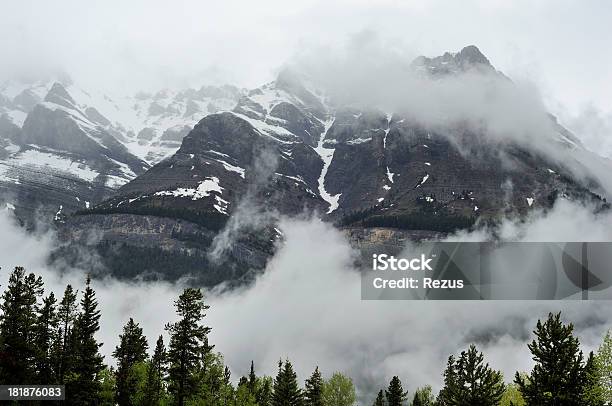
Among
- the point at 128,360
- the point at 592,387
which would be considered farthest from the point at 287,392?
the point at 592,387

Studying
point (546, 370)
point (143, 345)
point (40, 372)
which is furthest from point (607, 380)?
point (143, 345)

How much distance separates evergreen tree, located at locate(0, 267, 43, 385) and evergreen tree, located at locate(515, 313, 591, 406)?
57294 mm

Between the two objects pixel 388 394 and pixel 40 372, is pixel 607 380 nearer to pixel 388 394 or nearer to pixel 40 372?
pixel 40 372

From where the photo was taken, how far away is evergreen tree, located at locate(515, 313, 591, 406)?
61.6m

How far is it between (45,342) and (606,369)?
233 ft

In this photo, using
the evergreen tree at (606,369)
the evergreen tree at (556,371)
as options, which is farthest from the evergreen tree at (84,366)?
the evergreen tree at (606,369)

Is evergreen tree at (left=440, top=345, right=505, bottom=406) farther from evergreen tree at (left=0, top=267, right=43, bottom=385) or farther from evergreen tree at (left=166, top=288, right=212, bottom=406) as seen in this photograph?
evergreen tree at (left=0, top=267, right=43, bottom=385)

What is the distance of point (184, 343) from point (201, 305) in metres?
5.10

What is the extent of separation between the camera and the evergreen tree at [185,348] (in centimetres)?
8544

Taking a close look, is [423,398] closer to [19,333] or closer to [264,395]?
[264,395]

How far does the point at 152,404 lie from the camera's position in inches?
3819

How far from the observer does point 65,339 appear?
9419 cm

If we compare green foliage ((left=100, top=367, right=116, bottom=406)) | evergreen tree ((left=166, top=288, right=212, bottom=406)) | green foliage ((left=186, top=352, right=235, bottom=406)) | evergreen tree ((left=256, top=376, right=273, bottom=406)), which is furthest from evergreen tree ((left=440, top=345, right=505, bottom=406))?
evergreen tree ((left=256, top=376, right=273, bottom=406))

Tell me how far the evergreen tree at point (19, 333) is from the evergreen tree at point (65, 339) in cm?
297
